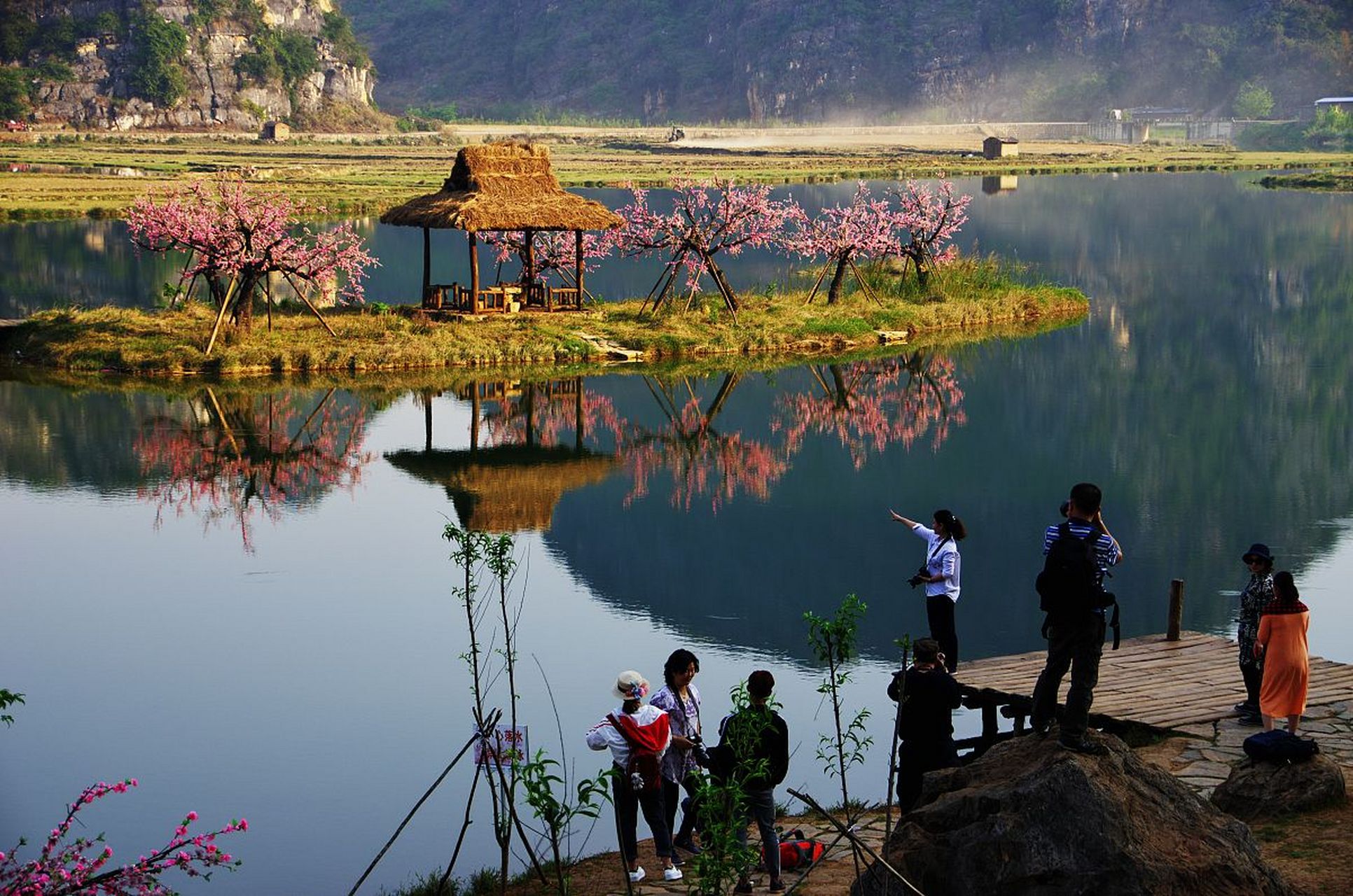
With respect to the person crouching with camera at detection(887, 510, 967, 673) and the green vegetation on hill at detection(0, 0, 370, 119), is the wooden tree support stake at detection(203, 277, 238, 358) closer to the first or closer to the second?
the person crouching with camera at detection(887, 510, 967, 673)

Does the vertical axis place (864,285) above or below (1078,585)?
above

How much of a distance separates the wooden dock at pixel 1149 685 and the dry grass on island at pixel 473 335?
2266 cm

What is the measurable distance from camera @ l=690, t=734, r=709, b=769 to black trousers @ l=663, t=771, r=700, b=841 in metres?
0.14

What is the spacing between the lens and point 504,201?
4038 cm

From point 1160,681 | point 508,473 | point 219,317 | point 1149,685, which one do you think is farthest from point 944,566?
point 219,317

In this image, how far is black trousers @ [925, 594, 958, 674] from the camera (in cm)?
1448

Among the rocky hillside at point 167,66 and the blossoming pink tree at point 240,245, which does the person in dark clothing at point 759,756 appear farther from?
the rocky hillside at point 167,66

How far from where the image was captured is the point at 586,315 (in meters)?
40.6

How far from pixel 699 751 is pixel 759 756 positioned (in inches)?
26.6

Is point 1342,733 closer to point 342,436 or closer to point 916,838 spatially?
point 916,838

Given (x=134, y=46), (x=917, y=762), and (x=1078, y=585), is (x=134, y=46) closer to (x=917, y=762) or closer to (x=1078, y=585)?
(x=917, y=762)

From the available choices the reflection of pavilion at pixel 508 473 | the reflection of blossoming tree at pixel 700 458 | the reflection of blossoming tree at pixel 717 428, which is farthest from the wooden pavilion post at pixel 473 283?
the reflection of blossoming tree at pixel 700 458

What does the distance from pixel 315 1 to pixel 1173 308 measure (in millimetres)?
155059

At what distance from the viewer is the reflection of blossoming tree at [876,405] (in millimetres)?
31422
